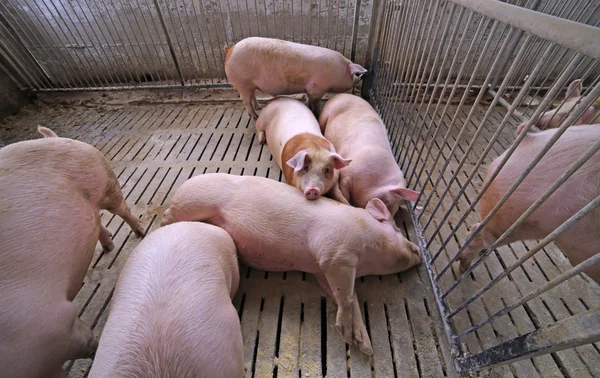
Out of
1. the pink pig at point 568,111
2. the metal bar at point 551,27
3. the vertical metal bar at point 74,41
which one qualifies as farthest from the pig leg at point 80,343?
the vertical metal bar at point 74,41

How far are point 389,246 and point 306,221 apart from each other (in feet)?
1.48

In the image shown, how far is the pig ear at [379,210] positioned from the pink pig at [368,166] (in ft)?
0.49

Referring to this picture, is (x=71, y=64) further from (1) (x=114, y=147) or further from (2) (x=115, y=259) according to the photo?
(2) (x=115, y=259)

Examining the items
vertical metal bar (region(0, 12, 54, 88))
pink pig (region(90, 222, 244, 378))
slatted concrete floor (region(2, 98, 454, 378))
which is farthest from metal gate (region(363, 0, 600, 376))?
vertical metal bar (region(0, 12, 54, 88))

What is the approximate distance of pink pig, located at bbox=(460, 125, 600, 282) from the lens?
1000 millimetres

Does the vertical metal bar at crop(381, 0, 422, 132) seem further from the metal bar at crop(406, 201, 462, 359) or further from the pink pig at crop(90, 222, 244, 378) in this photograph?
the pink pig at crop(90, 222, 244, 378)

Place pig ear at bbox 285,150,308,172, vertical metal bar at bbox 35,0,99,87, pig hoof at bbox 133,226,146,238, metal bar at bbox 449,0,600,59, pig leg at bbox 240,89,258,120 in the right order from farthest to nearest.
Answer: vertical metal bar at bbox 35,0,99,87 < pig leg at bbox 240,89,258,120 < pig hoof at bbox 133,226,146,238 < pig ear at bbox 285,150,308,172 < metal bar at bbox 449,0,600,59

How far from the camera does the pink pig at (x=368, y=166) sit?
186 cm

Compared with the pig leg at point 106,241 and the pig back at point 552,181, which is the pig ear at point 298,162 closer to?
the pig back at point 552,181

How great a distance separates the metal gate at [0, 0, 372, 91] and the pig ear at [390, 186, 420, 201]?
6.72 ft

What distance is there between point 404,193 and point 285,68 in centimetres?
174

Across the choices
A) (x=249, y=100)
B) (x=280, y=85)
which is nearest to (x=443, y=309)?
(x=280, y=85)

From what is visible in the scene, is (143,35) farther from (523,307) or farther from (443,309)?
(523,307)

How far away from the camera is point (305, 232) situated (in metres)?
1.50
